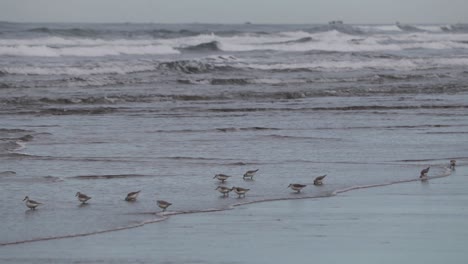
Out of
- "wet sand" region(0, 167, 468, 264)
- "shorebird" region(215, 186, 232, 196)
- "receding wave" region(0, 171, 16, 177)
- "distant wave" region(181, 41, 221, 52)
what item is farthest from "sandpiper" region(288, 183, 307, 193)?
"distant wave" region(181, 41, 221, 52)

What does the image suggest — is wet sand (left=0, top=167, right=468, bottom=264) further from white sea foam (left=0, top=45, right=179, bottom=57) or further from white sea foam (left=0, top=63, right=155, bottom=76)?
white sea foam (left=0, top=45, right=179, bottom=57)

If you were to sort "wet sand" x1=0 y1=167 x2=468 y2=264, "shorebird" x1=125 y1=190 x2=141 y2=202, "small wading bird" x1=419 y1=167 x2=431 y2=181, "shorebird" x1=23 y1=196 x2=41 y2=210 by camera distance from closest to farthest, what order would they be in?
"wet sand" x1=0 y1=167 x2=468 y2=264
"shorebird" x1=23 y1=196 x2=41 y2=210
"shorebird" x1=125 y1=190 x2=141 y2=202
"small wading bird" x1=419 y1=167 x2=431 y2=181

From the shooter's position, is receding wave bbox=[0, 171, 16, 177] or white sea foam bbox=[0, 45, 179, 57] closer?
receding wave bbox=[0, 171, 16, 177]

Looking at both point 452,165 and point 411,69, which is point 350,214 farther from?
point 411,69

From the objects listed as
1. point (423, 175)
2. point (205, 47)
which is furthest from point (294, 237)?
point (205, 47)

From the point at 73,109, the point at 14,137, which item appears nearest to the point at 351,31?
the point at 73,109

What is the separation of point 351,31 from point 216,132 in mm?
59988

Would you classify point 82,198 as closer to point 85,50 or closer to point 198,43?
point 85,50

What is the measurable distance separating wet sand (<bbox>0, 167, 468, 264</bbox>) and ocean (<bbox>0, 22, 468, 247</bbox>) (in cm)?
43

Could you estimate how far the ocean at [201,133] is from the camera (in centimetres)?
1006

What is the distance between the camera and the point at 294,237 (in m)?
7.96

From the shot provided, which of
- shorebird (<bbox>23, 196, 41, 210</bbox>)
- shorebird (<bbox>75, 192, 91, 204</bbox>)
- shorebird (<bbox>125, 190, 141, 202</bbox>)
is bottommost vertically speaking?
shorebird (<bbox>23, 196, 41, 210</bbox>)

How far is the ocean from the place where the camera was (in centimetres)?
1006

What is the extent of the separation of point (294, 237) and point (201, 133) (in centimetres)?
817
